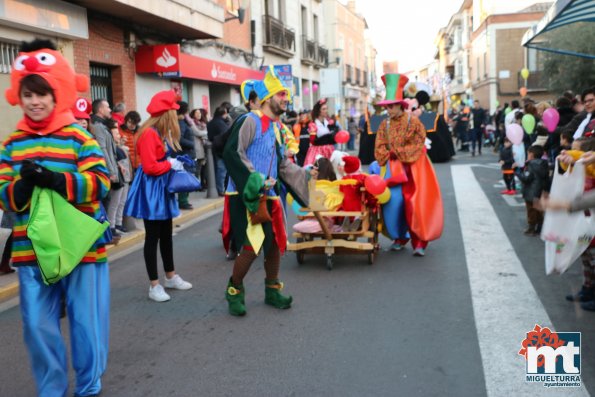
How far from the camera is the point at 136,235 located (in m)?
8.88

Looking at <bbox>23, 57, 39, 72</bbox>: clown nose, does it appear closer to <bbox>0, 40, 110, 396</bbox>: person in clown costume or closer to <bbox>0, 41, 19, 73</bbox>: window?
<bbox>0, 40, 110, 396</bbox>: person in clown costume

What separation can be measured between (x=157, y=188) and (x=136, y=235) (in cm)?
346

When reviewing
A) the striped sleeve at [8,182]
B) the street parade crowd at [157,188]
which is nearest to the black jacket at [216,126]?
the street parade crowd at [157,188]

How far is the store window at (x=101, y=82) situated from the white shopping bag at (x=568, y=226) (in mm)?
11052

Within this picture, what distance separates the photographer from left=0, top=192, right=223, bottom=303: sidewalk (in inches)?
A: 245

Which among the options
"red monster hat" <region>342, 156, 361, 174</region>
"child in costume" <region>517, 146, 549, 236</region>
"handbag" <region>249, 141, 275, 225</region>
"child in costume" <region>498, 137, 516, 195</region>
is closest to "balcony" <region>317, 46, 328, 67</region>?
"child in costume" <region>498, 137, 516, 195</region>

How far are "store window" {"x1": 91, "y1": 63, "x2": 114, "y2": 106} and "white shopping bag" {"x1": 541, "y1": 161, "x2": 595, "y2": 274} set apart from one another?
11.1m

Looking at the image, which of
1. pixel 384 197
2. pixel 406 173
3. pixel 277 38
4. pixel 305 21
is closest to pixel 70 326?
pixel 384 197

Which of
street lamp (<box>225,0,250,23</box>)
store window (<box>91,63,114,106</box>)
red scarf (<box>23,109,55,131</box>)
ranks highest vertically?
street lamp (<box>225,0,250,23</box>)

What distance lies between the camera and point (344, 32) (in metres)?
43.3

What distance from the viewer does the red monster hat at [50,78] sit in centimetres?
343

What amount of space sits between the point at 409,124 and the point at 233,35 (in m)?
15.2

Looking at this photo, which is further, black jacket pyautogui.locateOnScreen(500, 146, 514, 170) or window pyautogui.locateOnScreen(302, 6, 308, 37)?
window pyautogui.locateOnScreen(302, 6, 308, 37)

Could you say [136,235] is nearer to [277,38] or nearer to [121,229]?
[121,229]
